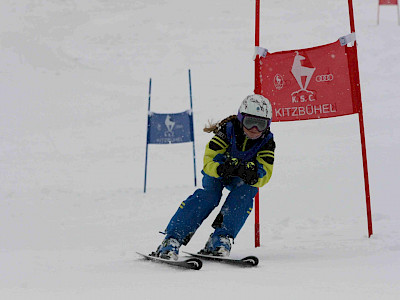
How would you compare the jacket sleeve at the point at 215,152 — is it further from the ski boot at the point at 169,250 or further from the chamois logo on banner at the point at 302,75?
the chamois logo on banner at the point at 302,75

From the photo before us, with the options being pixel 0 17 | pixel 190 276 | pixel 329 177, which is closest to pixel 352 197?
pixel 329 177

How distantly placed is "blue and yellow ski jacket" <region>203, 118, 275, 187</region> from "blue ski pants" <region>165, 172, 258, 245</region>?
0.15 metres

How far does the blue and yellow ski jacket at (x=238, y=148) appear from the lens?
13.4 ft

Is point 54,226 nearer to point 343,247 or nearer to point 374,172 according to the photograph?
point 343,247

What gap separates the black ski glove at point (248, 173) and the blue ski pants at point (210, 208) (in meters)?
0.14

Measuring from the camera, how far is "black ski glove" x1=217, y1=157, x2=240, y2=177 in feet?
12.8

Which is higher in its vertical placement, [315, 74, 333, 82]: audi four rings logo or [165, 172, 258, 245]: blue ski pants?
[315, 74, 333, 82]: audi four rings logo

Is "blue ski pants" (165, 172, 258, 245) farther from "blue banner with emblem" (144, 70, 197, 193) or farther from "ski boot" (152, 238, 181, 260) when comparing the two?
"blue banner with emblem" (144, 70, 197, 193)

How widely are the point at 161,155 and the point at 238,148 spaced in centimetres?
803

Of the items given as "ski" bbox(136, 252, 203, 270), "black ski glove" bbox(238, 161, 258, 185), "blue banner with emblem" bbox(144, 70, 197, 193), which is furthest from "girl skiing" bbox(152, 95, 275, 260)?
"blue banner with emblem" bbox(144, 70, 197, 193)

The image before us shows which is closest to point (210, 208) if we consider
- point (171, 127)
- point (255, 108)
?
point (255, 108)

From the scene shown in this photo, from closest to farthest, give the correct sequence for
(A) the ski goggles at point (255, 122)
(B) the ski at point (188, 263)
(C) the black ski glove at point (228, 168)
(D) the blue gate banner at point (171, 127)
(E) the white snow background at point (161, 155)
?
(E) the white snow background at point (161, 155)
(B) the ski at point (188, 263)
(C) the black ski glove at point (228, 168)
(A) the ski goggles at point (255, 122)
(D) the blue gate banner at point (171, 127)

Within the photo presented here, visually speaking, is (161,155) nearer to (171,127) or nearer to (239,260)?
(171,127)

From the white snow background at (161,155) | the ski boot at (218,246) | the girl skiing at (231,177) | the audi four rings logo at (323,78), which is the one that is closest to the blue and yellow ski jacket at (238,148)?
the girl skiing at (231,177)
